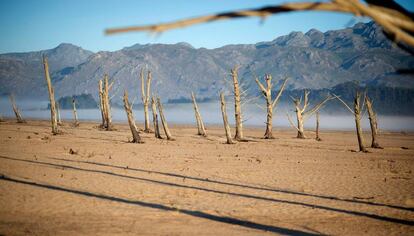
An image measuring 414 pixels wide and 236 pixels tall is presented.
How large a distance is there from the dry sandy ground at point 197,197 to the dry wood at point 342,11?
5.20 m

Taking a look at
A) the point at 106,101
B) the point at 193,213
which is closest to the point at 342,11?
the point at 193,213

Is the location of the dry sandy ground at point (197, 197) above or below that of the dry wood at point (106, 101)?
below

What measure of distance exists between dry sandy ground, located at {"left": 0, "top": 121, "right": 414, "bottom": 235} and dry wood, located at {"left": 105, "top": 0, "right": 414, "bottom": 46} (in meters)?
5.20

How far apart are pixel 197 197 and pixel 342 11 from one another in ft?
27.0

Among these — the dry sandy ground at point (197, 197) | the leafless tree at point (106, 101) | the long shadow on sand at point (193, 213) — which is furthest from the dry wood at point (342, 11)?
the leafless tree at point (106, 101)

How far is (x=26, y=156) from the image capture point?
1747 cm

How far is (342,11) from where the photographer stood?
2.78m

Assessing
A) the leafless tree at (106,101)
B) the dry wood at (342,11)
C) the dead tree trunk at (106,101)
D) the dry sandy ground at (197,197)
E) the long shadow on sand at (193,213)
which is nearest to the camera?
the dry wood at (342,11)

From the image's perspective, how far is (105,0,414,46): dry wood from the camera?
2.69m

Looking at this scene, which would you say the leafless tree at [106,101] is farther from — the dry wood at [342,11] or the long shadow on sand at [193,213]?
the dry wood at [342,11]

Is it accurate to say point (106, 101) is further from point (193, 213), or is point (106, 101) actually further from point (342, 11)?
point (342, 11)

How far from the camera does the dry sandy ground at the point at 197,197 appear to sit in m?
7.66

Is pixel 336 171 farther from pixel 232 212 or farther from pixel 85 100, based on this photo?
pixel 85 100

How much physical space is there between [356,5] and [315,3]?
0.30m
